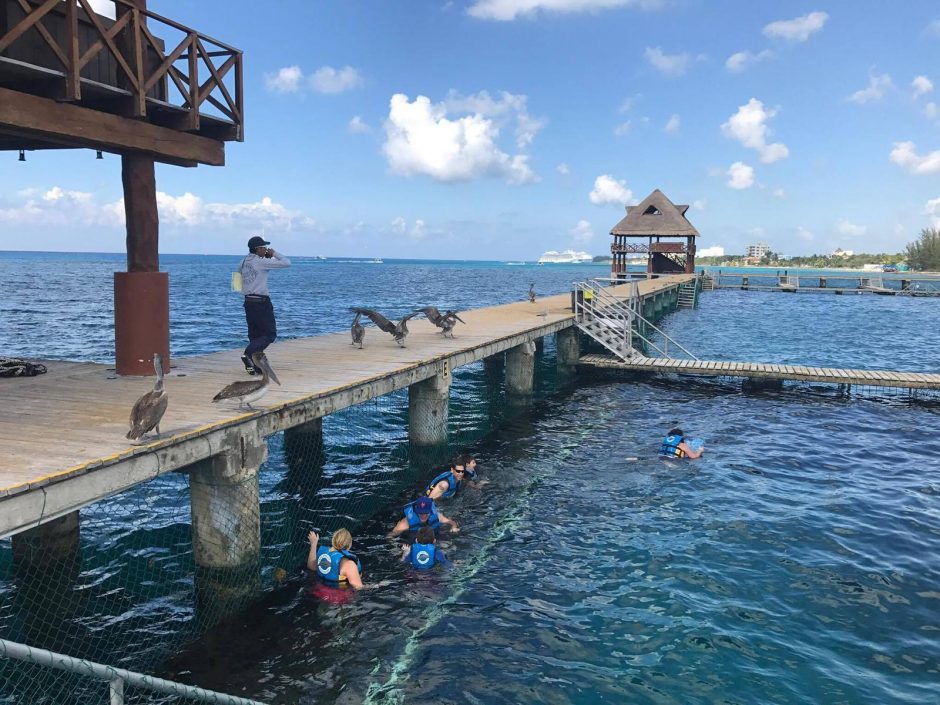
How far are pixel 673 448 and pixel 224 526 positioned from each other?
10234mm

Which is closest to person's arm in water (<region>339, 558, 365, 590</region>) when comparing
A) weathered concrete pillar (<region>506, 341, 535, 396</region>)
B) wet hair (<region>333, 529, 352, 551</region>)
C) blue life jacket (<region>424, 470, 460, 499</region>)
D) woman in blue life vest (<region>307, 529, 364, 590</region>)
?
woman in blue life vest (<region>307, 529, 364, 590</region>)

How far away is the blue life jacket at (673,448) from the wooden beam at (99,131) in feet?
36.4

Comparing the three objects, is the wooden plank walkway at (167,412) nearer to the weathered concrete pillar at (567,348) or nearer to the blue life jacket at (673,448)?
the blue life jacket at (673,448)

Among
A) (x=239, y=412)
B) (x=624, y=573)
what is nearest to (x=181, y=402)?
(x=239, y=412)

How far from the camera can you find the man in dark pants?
11633 millimetres

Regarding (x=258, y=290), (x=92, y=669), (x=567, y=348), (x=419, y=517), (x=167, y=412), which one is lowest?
(x=419, y=517)

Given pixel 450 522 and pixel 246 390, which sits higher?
pixel 246 390

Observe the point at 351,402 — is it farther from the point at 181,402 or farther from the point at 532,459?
the point at 532,459

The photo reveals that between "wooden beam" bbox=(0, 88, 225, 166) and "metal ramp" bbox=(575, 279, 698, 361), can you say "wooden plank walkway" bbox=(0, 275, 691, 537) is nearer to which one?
"wooden beam" bbox=(0, 88, 225, 166)

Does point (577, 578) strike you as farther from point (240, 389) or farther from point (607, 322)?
point (607, 322)

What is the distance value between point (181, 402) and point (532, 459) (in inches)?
329

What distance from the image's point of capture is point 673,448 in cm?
1580

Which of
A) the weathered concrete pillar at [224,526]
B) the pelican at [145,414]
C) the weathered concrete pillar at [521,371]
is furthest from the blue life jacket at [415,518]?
the weathered concrete pillar at [521,371]

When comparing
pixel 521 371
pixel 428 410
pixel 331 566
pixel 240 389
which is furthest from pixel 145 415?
pixel 521 371
